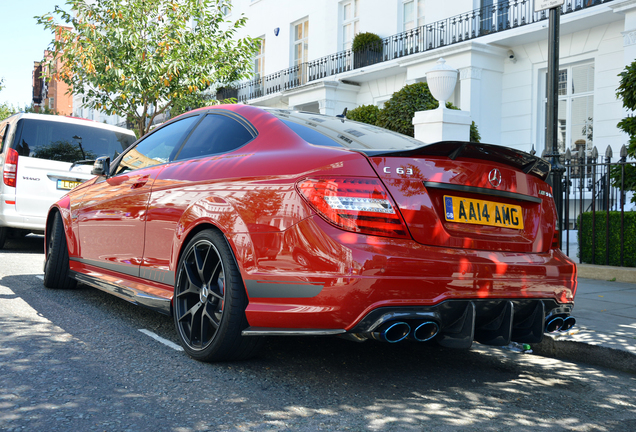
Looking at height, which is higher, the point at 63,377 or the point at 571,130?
the point at 571,130

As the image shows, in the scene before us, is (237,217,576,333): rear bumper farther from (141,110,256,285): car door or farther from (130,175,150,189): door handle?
(130,175,150,189): door handle

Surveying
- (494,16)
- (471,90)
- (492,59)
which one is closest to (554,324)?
(471,90)

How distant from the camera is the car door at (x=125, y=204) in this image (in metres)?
4.30

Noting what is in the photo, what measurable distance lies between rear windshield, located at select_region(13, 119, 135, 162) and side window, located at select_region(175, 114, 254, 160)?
5.00 m

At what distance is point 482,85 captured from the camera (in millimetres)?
15906

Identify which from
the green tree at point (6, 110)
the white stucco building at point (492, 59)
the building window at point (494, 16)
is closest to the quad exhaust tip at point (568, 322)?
the white stucco building at point (492, 59)

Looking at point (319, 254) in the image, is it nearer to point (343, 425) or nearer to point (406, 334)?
point (406, 334)

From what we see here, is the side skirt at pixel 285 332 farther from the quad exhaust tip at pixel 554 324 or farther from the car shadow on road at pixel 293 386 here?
the quad exhaust tip at pixel 554 324

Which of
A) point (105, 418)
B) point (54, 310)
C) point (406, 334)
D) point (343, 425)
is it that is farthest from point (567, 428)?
point (54, 310)

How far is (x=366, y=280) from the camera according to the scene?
2.73 metres

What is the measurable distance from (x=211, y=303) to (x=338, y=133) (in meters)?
1.20

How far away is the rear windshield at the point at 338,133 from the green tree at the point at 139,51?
11.7 metres

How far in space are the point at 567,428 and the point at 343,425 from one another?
1.04m

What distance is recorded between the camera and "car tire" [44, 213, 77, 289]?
568 cm
